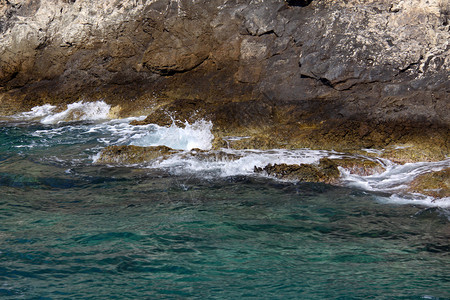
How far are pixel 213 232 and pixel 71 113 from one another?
8730 millimetres

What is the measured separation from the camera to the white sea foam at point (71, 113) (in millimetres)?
12821

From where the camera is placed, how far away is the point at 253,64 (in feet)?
39.1

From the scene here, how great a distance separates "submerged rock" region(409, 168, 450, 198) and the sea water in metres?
0.20

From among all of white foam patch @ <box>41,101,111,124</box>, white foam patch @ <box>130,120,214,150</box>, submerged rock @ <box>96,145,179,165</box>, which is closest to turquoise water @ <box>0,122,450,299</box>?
submerged rock @ <box>96,145,179,165</box>

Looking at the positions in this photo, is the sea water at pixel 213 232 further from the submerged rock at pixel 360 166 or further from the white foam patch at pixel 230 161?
the submerged rock at pixel 360 166

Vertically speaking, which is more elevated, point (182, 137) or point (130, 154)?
point (182, 137)

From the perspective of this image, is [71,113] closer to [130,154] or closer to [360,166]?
[130,154]

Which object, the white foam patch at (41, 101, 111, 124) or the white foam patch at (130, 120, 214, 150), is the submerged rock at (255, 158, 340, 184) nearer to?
the white foam patch at (130, 120, 214, 150)

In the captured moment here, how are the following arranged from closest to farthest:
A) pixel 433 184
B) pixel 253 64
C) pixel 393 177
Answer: pixel 433 184 → pixel 393 177 → pixel 253 64

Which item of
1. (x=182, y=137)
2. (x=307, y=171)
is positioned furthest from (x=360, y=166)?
(x=182, y=137)

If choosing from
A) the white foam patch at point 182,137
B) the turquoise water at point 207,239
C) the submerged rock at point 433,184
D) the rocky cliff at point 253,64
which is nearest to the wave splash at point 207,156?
the white foam patch at point 182,137

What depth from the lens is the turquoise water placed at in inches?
168

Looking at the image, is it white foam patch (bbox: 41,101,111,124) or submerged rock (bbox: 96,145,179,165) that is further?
white foam patch (bbox: 41,101,111,124)

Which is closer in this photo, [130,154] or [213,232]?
[213,232]
